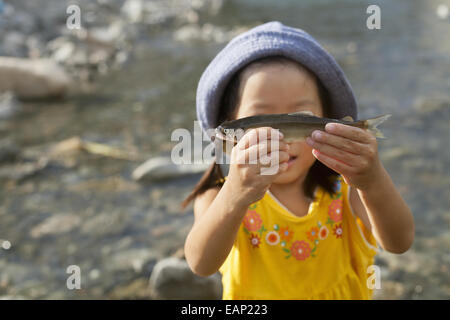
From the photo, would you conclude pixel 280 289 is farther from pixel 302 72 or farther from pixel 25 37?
pixel 25 37

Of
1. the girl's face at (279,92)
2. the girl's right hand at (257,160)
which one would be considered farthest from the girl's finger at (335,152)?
the girl's face at (279,92)

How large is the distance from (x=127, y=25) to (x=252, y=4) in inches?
255

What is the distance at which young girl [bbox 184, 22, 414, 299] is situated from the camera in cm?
218

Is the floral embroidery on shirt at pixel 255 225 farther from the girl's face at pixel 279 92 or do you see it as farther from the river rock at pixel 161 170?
the river rock at pixel 161 170

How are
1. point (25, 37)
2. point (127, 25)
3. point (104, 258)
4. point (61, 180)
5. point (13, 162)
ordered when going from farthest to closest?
1. point (127, 25)
2. point (25, 37)
3. point (13, 162)
4. point (61, 180)
5. point (104, 258)

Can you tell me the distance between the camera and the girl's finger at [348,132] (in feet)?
6.13

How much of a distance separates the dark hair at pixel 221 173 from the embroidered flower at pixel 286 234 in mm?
259

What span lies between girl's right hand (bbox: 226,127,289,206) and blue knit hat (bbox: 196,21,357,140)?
657 mm

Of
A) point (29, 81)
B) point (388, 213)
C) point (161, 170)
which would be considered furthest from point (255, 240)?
point (29, 81)

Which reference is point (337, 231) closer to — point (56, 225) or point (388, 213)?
point (388, 213)

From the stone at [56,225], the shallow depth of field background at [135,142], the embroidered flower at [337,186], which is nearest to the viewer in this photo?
the embroidered flower at [337,186]

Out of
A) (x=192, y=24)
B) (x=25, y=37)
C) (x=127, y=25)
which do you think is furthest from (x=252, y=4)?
(x=25, y=37)

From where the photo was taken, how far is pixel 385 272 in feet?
12.3

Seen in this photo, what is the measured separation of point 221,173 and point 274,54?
766mm
